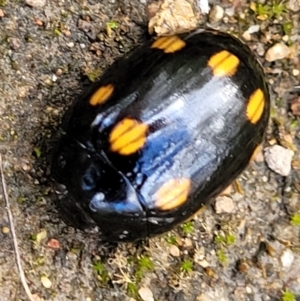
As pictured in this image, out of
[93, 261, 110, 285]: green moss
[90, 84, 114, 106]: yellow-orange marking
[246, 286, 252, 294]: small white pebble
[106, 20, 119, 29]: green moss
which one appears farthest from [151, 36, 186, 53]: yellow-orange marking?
[246, 286, 252, 294]: small white pebble

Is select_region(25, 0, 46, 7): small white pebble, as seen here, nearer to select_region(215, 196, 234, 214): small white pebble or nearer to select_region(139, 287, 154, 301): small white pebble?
select_region(215, 196, 234, 214): small white pebble

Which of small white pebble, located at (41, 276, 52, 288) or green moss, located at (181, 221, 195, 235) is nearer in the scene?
small white pebble, located at (41, 276, 52, 288)

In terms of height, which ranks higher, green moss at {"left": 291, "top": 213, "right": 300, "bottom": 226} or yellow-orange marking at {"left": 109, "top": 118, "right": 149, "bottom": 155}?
yellow-orange marking at {"left": 109, "top": 118, "right": 149, "bottom": 155}

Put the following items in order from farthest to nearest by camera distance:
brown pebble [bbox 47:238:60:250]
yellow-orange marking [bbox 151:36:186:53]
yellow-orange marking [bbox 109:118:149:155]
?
1. brown pebble [bbox 47:238:60:250]
2. yellow-orange marking [bbox 151:36:186:53]
3. yellow-orange marking [bbox 109:118:149:155]

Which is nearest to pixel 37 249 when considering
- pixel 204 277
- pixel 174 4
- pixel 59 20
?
pixel 204 277

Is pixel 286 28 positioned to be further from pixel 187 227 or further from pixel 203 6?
pixel 187 227

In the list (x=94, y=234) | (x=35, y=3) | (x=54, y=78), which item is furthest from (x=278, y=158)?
(x=35, y=3)
